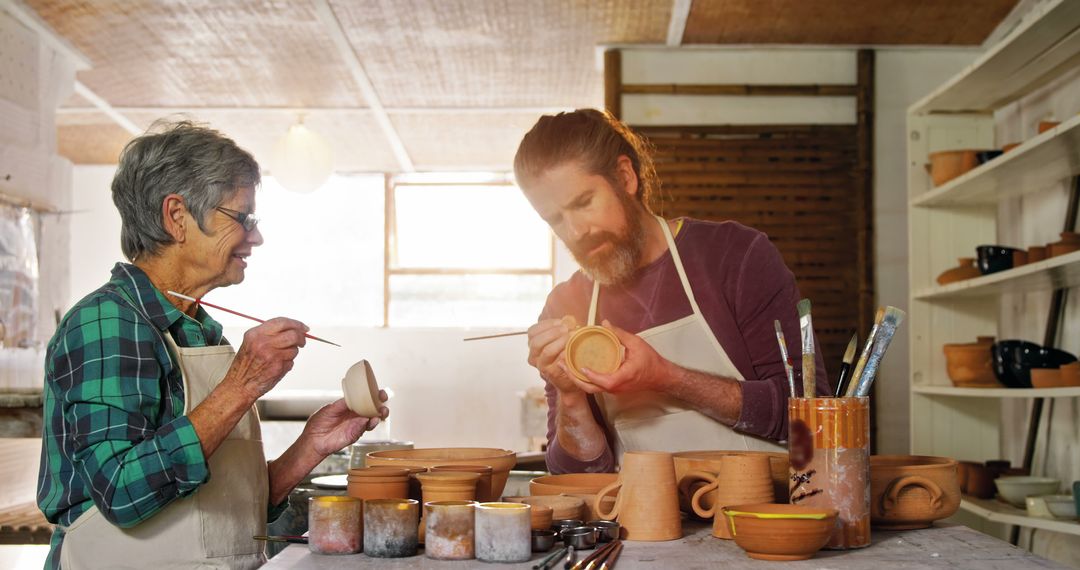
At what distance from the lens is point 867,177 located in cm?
538

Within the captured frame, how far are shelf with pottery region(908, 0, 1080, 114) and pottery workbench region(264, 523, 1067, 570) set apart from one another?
237 centimetres

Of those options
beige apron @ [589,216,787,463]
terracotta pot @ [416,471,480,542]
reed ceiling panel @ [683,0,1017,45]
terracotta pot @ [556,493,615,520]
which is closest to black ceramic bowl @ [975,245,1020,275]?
reed ceiling panel @ [683,0,1017,45]

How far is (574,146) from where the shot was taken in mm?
2637

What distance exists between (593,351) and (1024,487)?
8.76 feet

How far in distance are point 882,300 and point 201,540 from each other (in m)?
4.30

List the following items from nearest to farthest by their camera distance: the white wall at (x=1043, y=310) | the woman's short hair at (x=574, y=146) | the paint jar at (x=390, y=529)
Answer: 1. the paint jar at (x=390, y=529)
2. the woman's short hair at (x=574, y=146)
3. the white wall at (x=1043, y=310)

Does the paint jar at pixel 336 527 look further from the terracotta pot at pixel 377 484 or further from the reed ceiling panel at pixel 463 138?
the reed ceiling panel at pixel 463 138

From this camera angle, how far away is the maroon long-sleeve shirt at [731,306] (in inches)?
94.5

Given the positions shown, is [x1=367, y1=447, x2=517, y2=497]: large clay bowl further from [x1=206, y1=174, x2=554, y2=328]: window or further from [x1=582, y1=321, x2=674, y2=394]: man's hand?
[x1=206, y1=174, x2=554, y2=328]: window

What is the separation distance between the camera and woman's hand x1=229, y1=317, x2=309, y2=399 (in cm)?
193

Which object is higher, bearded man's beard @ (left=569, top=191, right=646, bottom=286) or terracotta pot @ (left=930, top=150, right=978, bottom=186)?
terracotta pot @ (left=930, top=150, right=978, bottom=186)

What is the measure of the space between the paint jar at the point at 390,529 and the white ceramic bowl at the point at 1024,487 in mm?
3181

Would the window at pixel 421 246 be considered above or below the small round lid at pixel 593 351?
above

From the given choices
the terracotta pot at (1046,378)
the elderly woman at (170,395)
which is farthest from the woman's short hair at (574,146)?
the terracotta pot at (1046,378)
